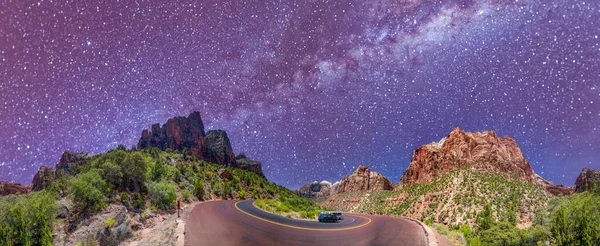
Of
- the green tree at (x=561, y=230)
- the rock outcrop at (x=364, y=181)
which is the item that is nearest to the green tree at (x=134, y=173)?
the green tree at (x=561, y=230)

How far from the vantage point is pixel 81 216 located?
1803 centimetres

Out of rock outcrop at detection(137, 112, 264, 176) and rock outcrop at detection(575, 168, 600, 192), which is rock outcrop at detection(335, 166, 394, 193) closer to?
rock outcrop at detection(137, 112, 264, 176)

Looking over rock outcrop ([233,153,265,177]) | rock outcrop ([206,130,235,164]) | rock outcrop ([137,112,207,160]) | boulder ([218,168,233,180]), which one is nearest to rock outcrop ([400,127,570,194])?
boulder ([218,168,233,180])

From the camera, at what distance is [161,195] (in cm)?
2433

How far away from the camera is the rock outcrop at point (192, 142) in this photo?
115562 mm

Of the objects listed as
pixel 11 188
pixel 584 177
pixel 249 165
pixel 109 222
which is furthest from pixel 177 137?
pixel 584 177

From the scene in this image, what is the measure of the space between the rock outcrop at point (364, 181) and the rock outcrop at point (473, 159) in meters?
29.9

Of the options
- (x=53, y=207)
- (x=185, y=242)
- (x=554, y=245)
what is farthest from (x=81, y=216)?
(x=554, y=245)

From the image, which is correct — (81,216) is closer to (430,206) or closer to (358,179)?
(430,206)

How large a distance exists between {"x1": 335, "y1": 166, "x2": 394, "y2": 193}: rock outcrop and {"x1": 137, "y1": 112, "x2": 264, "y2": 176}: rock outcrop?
45979 millimetres

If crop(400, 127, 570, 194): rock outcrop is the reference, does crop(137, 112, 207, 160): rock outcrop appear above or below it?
above

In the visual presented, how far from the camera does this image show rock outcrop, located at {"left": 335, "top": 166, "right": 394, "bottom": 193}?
407 feet

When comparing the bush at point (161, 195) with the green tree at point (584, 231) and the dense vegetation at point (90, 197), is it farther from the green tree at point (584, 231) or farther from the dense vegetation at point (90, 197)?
the green tree at point (584, 231)

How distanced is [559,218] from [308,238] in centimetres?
1674
